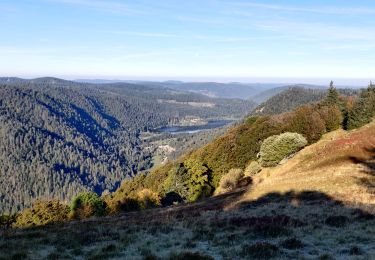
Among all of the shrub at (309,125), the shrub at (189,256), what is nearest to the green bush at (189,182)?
the shrub at (309,125)

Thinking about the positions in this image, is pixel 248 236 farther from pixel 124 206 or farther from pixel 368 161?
pixel 124 206

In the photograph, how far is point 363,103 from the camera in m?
101

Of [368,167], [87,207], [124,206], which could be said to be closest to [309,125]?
[124,206]

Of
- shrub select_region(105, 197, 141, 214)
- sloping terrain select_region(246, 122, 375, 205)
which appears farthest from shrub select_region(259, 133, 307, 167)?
shrub select_region(105, 197, 141, 214)

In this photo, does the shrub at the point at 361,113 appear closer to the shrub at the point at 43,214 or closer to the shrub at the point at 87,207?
the shrub at the point at 87,207

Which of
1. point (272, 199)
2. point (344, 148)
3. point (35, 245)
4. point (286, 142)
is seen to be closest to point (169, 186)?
point (286, 142)

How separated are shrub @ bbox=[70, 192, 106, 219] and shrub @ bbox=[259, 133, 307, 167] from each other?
36.0 m

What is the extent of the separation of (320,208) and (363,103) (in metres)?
82.6

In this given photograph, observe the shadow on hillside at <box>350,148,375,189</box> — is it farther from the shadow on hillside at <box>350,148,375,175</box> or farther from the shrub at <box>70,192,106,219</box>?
the shrub at <box>70,192,106,219</box>

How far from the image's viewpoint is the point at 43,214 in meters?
89.4

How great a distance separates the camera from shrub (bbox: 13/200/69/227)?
87.4m

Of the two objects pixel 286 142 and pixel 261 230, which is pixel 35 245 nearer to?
pixel 261 230

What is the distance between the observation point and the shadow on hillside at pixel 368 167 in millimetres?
36188

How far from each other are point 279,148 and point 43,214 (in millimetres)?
52936
